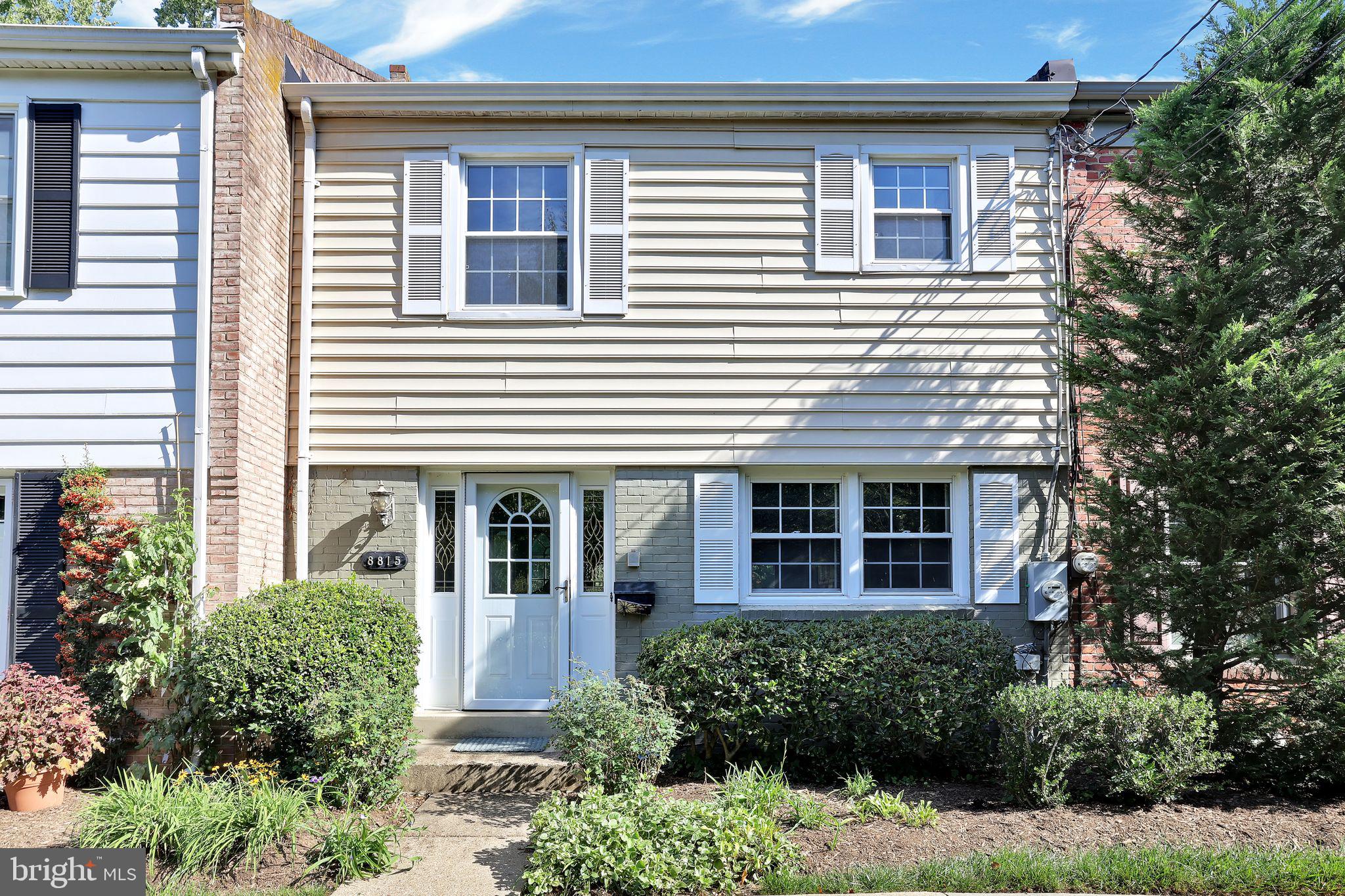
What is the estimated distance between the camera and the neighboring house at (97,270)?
7340mm

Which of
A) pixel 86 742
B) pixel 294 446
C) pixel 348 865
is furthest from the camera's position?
pixel 294 446

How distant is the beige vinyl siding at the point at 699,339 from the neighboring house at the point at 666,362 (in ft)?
0.08

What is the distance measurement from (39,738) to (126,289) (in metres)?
3.31

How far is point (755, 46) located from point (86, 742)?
8059 millimetres

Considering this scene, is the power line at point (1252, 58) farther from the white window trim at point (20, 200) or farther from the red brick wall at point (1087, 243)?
the white window trim at point (20, 200)

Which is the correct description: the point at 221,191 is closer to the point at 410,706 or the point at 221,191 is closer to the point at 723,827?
the point at 410,706

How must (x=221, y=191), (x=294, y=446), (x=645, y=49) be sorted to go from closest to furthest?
(x=221, y=191), (x=294, y=446), (x=645, y=49)

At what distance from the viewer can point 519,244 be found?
8703mm

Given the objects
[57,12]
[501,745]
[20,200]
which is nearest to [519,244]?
[20,200]

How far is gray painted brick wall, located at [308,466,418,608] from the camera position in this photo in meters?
8.36

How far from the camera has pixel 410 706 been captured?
675 centimetres

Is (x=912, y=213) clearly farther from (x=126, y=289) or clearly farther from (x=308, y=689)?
(x=126, y=289)

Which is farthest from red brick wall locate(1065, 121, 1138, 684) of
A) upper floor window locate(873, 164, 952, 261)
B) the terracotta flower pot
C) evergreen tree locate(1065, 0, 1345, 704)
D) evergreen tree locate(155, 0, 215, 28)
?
evergreen tree locate(155, 0, 215, 28)

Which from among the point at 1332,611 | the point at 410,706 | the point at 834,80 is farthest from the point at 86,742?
the point at 1332,611
